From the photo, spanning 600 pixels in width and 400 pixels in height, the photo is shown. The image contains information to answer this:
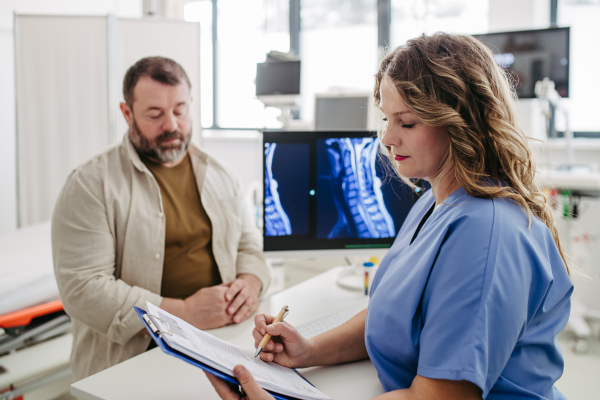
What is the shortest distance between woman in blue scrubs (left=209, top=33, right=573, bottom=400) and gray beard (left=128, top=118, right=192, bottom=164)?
777 millimetres

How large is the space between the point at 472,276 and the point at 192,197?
3.46ft

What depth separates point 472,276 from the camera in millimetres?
671

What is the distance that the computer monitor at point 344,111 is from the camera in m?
1.80

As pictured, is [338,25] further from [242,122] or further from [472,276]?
[472,276]

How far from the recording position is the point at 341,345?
1007mm

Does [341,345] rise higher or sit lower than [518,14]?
lower

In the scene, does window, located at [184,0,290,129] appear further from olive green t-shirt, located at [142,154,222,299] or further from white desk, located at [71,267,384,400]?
white desk, located at [71,267,384,400]

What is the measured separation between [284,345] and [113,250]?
638 millimetres

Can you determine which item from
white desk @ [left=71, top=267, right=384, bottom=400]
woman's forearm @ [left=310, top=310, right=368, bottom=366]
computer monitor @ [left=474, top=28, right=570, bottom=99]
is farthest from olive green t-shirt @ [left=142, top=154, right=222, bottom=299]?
computer monitor @ [left=474, top=28, right=570, bottom=99]

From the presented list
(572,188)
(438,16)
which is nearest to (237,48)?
(438,16)

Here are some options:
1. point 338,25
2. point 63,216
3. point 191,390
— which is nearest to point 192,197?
point 63,216

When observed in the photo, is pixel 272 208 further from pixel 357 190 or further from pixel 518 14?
pixel 518 14

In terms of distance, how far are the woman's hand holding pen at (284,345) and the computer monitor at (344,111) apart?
1.04m

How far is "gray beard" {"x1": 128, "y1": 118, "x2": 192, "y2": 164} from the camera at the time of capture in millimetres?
1449
